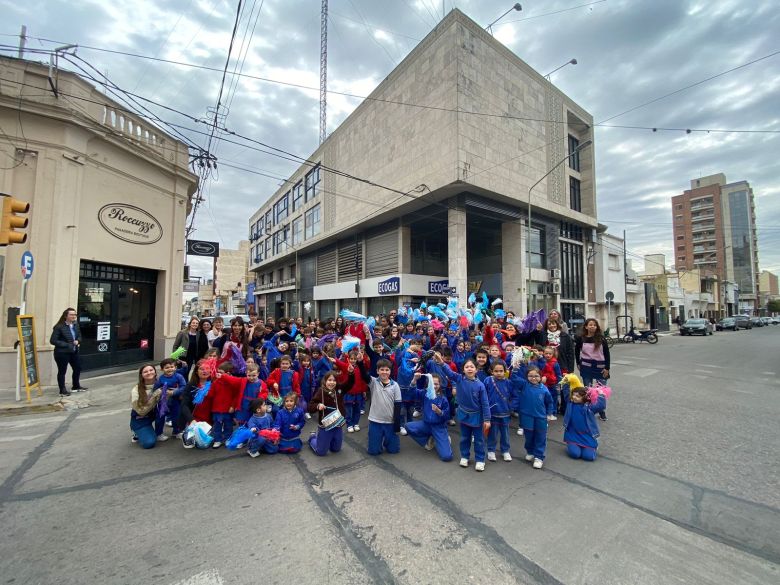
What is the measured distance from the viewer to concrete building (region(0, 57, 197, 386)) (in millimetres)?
8156

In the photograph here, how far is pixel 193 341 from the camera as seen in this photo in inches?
303

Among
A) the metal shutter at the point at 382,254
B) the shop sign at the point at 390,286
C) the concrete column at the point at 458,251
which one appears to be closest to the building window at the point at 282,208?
the metal shutter at the point at 382,254

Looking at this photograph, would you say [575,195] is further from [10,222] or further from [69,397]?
[69,397]

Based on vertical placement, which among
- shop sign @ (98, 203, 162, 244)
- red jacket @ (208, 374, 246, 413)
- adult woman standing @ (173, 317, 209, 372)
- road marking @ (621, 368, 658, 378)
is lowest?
road marking @ (621, 368, 658, 378)

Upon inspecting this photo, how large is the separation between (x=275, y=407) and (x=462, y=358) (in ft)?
12.5

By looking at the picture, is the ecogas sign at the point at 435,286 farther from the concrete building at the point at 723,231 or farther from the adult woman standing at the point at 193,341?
the concrete building at the point at 723,231

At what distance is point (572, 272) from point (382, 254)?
14.8 m

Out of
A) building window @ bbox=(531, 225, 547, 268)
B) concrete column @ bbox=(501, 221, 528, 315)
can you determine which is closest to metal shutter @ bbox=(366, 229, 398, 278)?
concrete column @ bbox=(501, 221, 528, 315)

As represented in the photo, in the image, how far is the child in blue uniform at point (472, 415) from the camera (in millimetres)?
4086

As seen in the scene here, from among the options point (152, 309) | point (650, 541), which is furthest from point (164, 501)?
point (152, 309)

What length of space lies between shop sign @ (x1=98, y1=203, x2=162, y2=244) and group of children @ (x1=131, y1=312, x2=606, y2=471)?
7.94 m

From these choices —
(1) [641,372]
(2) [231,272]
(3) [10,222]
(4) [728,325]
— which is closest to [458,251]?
(1) [641,372]

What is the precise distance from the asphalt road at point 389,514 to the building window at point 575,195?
79.4 feet

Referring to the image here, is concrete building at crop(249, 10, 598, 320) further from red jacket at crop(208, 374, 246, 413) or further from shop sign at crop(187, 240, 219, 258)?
red jacket at crop(208, 374, 246, 413)
